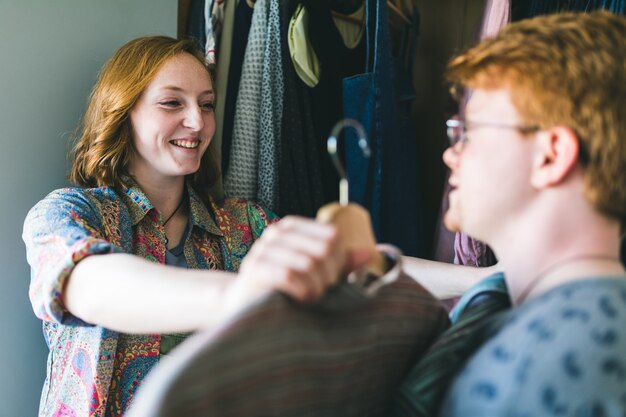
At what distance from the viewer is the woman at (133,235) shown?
0.88 m

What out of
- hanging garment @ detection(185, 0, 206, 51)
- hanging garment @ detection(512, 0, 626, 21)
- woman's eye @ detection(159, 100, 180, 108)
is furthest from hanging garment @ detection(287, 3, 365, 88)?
hanging garment @ detection(512, 0, 626, 21)

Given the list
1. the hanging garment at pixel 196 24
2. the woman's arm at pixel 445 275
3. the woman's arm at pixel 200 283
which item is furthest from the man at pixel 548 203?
the hanging garment at pixel 196 24

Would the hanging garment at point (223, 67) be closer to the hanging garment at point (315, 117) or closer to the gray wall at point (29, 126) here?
the hanging garment at point (315, 117)

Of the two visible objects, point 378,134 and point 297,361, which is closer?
point 297,361

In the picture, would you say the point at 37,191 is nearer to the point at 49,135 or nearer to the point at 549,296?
the point at 49,135

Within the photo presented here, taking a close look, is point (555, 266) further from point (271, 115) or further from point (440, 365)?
point (271, 115)

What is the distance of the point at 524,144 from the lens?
0.81 m

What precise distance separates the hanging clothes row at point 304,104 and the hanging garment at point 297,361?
0.95 m

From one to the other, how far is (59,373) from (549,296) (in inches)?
43.7

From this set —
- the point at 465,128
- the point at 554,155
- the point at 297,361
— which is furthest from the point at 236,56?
the point at 297,361

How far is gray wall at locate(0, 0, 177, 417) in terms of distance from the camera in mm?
1412

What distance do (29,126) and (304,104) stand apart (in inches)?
28.5

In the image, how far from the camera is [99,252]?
3.31ft

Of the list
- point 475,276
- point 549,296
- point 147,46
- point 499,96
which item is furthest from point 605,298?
point 147,46
